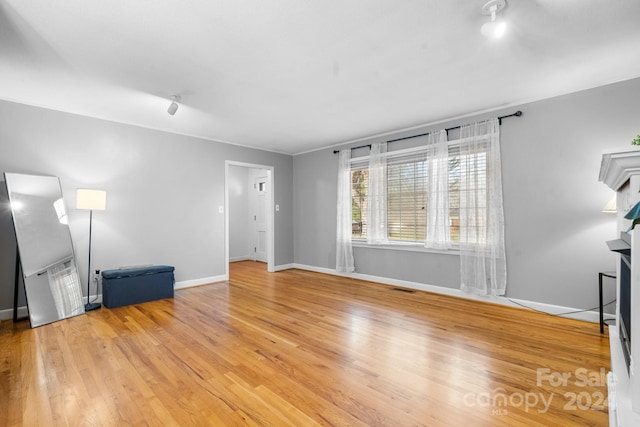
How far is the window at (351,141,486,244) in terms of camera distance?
3.95 metres

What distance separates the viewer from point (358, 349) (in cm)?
252

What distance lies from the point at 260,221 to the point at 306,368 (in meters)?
5.76

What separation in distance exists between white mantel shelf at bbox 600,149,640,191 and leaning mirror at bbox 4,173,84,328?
5.23m

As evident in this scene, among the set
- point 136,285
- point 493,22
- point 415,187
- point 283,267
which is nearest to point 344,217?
point 415,187

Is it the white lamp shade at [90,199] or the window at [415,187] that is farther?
the window at [415,187]

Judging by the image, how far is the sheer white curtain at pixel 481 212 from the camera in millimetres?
3695

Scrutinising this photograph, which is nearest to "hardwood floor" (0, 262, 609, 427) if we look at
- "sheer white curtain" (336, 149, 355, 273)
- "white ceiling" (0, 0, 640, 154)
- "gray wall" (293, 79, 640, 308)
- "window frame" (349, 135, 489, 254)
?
"gray wall" (293, 79, 640, 308)

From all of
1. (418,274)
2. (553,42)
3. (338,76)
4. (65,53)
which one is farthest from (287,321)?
(553,42)

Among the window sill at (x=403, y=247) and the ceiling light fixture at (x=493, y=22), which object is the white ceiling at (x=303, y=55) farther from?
the window sill at (x=403, y=247)

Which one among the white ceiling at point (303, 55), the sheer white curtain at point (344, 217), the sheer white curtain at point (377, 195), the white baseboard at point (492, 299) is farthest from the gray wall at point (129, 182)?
the white baseboard at point (492, 299)

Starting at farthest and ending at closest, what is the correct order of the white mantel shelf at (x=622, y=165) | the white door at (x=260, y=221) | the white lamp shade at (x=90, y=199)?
the white door at (x=260, y=221)
the white lamp shade at (x=90, y=199)
the white mantel shelf at (x=622, y=165)

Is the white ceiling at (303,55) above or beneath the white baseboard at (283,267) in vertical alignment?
above

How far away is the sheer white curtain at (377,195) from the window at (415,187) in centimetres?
8

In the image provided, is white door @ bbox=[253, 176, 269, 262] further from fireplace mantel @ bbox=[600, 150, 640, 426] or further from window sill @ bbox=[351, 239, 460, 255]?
fireplace mantel @ bbox=[600, 150, 640, 426]
